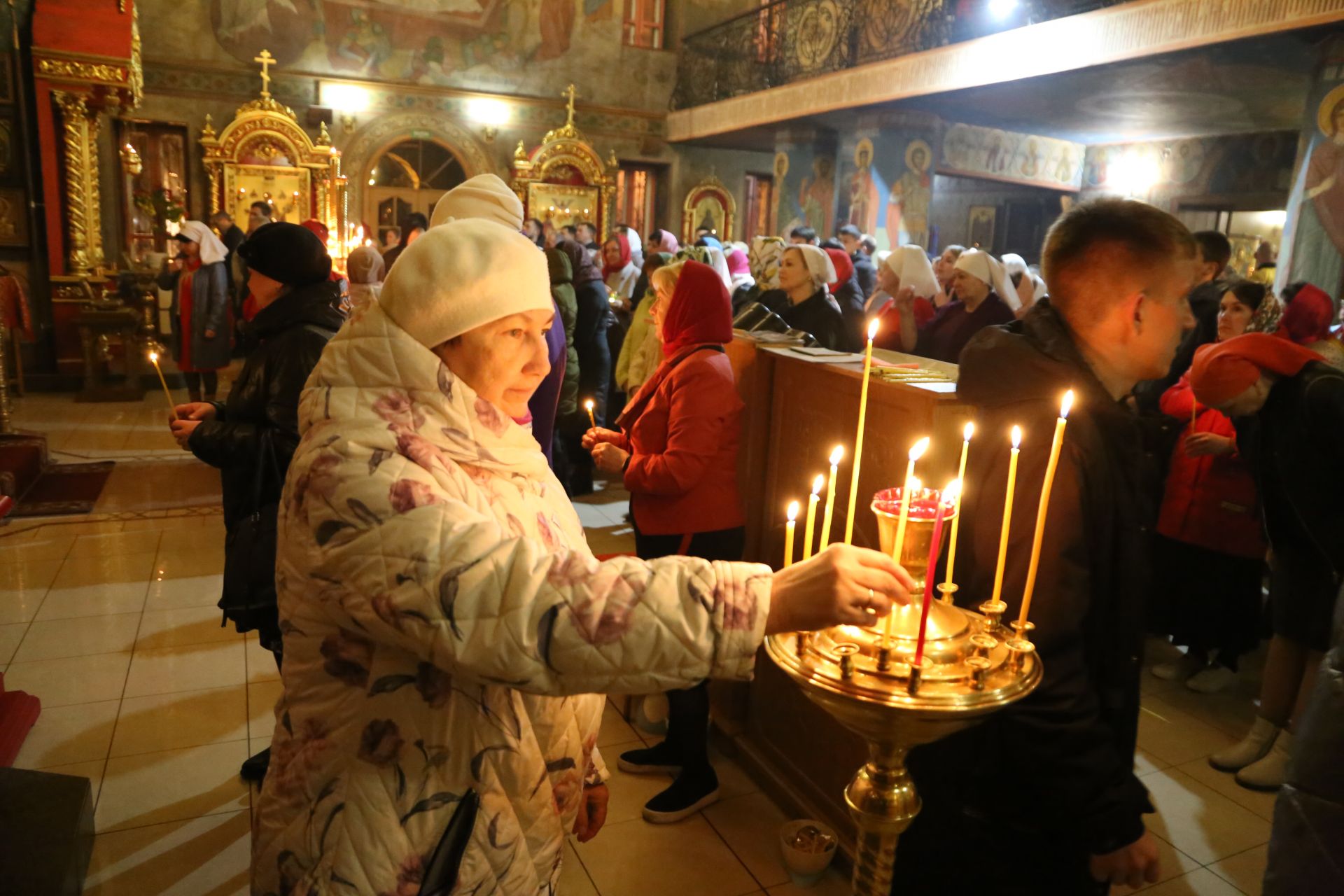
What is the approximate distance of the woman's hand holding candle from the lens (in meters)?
0.97

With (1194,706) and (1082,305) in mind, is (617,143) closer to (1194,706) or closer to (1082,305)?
(1194,706)

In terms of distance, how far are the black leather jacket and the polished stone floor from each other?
99cm

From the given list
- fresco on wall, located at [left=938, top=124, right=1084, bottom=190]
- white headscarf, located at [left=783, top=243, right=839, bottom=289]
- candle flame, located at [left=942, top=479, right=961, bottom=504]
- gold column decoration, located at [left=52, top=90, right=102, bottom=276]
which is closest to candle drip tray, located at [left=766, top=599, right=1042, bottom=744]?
candle flame, located at [left=942, top=479, right=961, bottom=504]

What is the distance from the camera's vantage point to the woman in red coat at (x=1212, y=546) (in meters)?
3.65

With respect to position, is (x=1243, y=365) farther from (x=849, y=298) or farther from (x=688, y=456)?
(x=849, y=298)

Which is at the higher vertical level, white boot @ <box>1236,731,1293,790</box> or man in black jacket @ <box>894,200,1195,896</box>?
man in black jacket @ <box>894,200,1195,896</box>

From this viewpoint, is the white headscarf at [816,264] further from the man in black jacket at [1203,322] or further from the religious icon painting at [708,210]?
the religious icon painting at [708,210]

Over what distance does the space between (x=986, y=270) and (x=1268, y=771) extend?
294 centimetres

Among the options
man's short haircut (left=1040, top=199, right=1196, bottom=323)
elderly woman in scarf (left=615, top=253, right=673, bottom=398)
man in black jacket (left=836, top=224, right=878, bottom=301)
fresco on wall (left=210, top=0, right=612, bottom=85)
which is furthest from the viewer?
fresco on wall (left=210, top=0, right=612, bottom=85)

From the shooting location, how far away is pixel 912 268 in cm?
591

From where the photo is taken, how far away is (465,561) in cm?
100

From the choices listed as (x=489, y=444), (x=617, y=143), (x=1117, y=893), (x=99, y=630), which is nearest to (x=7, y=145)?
(x=99, y=630)

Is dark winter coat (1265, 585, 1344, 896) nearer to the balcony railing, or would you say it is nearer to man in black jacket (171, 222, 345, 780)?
man in black jacket (171, 222, 345, 780)

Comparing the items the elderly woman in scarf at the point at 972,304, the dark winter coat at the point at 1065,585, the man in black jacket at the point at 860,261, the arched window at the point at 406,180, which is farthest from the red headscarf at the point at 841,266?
the arched window at the point at 406,180
